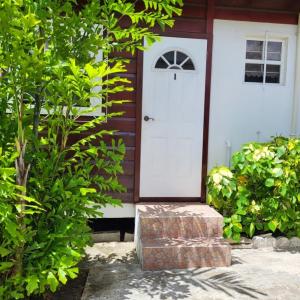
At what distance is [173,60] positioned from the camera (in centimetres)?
472

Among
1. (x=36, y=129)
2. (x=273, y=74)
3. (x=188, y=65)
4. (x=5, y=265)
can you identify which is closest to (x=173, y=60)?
(x=188, y=65)

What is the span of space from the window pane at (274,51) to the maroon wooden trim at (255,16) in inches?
10.5

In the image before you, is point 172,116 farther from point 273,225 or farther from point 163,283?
point 163,283

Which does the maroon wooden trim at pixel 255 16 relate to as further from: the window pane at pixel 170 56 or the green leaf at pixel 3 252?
the green leaf at pixel 3 252

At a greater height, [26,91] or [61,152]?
[26,91]

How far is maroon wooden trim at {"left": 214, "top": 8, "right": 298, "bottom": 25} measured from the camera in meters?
4.80

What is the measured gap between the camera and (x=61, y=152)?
319 centimetres

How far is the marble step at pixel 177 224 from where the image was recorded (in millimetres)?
4109

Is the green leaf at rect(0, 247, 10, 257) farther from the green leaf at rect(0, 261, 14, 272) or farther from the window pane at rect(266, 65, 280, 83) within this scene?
the window pane at rect(266, 65, 280, 83)

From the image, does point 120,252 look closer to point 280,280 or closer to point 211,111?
point 280,280

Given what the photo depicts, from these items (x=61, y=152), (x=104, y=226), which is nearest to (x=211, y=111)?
(x=104, y=226)

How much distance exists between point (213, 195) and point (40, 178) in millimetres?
2087

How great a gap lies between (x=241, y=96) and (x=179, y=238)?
196 cm

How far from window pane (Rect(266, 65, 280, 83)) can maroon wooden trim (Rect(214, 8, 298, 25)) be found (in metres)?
0.54
